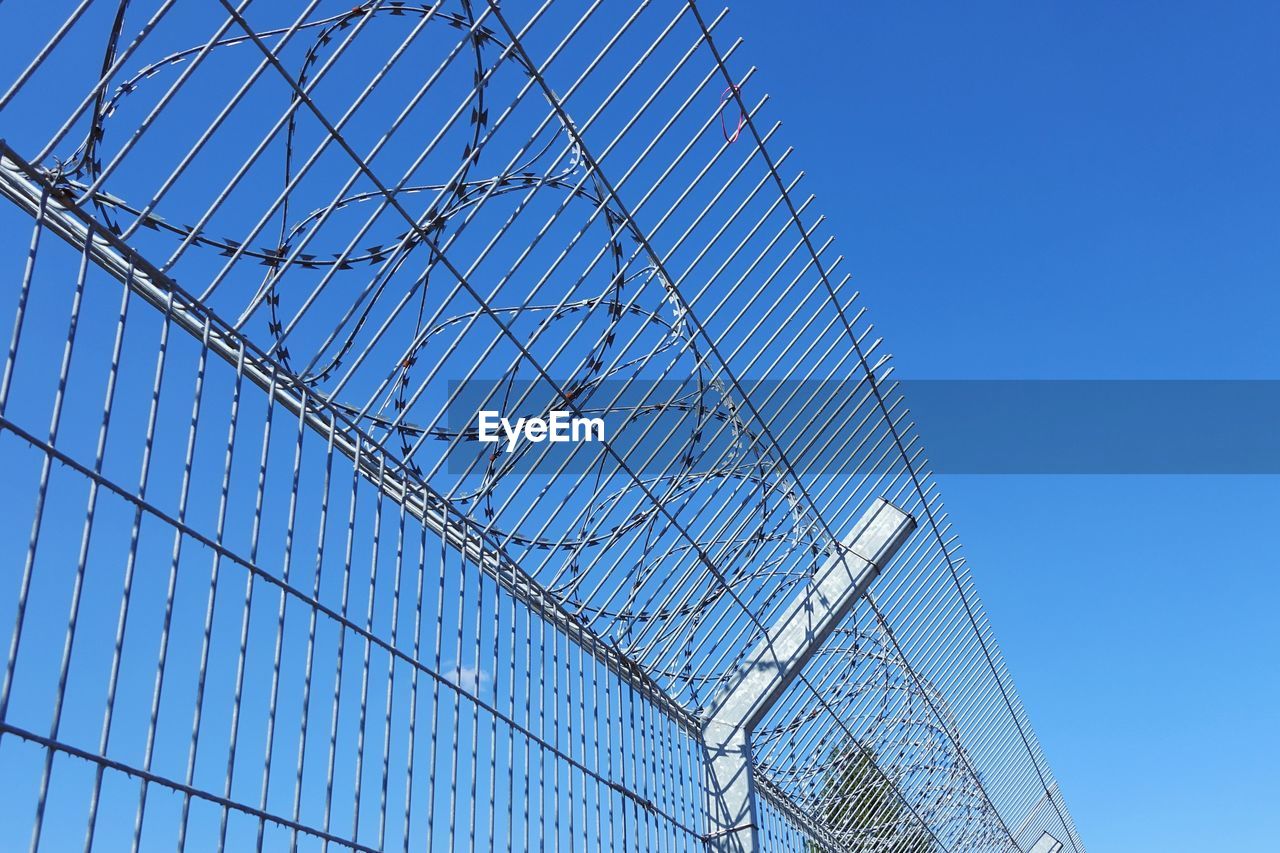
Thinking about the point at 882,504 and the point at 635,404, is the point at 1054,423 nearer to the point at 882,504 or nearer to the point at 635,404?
the point at 882,504

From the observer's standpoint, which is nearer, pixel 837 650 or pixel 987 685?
pixel 837 650

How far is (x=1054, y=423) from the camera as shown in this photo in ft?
44.7

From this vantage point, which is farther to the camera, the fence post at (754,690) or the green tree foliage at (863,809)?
the green tree foliage at (863,809)

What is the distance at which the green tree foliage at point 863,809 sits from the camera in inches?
444

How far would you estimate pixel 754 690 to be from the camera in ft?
28.1

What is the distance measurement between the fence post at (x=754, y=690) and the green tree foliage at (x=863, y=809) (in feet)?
8.13

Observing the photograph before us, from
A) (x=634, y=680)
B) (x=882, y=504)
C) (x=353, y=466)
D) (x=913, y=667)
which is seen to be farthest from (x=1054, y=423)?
(x=353, y=466)

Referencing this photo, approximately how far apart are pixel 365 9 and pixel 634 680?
14.5 feet

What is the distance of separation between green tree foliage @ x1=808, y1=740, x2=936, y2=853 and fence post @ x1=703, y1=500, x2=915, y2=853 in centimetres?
248

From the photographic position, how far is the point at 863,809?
40.0 feet

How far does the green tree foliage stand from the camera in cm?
1129

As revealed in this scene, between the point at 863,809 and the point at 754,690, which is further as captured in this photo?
the point at 863,809

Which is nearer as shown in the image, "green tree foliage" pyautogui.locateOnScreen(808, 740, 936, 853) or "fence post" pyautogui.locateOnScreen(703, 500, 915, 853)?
"fence post" pyautogui.locateOnScreen(703, 500, 915, 853)

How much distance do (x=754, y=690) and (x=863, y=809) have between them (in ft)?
14.0
